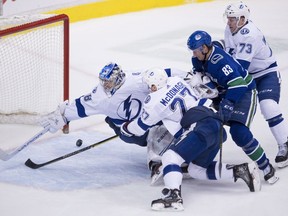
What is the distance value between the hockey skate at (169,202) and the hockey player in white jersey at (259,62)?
0.90m

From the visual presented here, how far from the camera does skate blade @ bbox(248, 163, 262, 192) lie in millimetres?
4000

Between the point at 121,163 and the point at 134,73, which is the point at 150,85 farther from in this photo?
the point at 121,163

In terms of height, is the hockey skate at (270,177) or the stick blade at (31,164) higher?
the hockey skate at (270,177)

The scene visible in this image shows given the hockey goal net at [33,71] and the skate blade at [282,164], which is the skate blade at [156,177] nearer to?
the skate blade at [282,164]

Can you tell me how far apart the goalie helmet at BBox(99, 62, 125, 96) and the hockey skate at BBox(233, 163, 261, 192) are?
0.78 meters

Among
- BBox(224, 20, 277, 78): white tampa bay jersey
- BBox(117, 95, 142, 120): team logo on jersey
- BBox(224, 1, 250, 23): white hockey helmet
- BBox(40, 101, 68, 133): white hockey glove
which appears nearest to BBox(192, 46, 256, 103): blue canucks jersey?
BBox(224, 20, 277, 78): white tampa bay jersey

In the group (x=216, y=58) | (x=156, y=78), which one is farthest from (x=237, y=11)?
(x=156, y=78)

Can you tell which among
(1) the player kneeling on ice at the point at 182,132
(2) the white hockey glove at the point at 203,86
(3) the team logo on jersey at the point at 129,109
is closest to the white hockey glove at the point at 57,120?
(3) the team logo on jersey at the point at 129,109

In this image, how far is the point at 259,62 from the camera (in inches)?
178

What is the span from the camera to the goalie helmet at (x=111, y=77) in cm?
414

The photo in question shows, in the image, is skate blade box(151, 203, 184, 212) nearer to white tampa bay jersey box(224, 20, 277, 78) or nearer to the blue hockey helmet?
the blue hockey helmet

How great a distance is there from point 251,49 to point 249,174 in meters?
0.79

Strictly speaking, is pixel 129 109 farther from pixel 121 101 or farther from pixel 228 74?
pixel 228 74

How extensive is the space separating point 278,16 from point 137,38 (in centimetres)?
195
